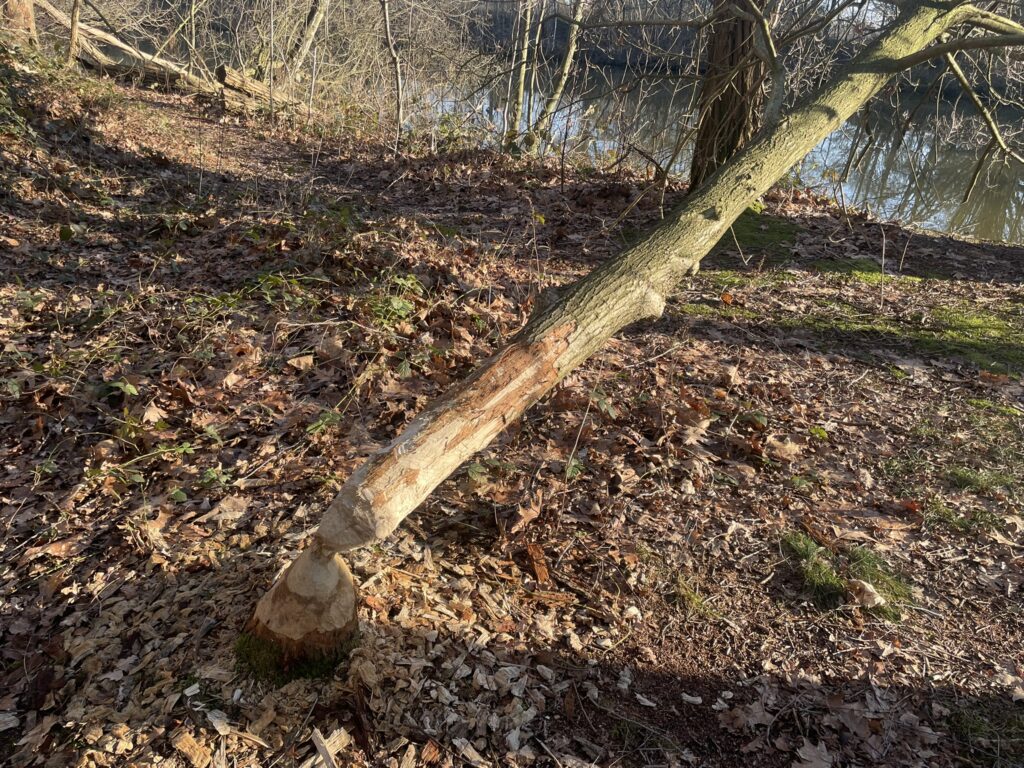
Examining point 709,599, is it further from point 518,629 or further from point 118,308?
point 118,308

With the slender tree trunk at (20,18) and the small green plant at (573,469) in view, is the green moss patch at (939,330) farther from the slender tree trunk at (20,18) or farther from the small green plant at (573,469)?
the slender tree trunk at (20,18)

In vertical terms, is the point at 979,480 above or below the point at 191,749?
above

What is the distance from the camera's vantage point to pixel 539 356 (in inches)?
116

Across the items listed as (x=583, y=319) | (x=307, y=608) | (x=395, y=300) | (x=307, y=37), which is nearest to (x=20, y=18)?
(x=307, y=37)

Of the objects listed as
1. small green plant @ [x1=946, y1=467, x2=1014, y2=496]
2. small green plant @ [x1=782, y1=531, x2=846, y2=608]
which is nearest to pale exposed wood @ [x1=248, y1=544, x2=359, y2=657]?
small green plant @ [x1=782, y1=531, x2=846, y2=608]

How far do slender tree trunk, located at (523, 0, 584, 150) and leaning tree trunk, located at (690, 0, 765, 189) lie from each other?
156 cm

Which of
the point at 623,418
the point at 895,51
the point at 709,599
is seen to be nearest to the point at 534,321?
the point at 623,418

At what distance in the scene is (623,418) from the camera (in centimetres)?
381

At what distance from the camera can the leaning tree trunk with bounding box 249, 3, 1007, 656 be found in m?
2.25

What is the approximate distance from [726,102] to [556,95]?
550 cm

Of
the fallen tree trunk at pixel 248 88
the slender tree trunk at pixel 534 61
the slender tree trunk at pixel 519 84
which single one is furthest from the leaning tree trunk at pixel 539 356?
the fallen tree trunk at pixel 248 88

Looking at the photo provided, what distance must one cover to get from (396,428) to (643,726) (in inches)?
80.3

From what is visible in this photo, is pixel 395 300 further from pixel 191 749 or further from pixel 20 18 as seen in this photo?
pixel 20 18

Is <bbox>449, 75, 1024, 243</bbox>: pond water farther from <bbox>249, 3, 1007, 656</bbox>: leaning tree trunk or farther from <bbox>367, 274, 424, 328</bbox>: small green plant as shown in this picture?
<bbox>367, 274, 424, 328</bbox>: small green plant
